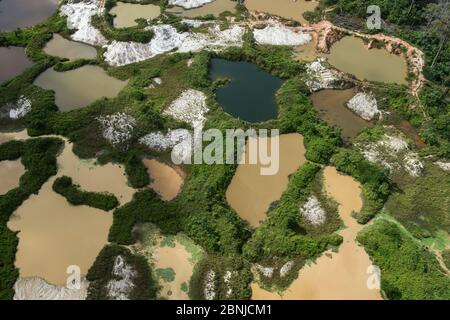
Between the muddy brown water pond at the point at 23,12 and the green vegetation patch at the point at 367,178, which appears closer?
the green vegetation patch at the point at 367,178

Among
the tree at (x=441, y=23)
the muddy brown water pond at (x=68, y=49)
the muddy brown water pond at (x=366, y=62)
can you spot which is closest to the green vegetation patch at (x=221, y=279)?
the muddy brown water pond at (x=366, y=62)

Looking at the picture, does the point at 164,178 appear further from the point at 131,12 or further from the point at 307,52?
the point at 131,12

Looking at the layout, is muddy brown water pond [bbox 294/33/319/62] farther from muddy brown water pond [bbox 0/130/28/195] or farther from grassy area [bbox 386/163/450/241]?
muddy brown water pond [bbox 0/130/28/195]

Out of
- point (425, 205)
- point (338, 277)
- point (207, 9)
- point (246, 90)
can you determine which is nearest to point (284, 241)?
point (338, 277)

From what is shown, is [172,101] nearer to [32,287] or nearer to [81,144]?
[81,144]

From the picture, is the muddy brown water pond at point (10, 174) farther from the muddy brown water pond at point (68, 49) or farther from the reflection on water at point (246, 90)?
the reflection on water at point (246, 90)

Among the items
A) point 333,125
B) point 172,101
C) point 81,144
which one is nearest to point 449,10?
point 333,125

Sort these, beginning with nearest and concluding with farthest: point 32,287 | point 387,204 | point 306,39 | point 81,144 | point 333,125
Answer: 1. point 32,287
2. point 387,204
3. point 81,144
4. point 333,125
5. point 306,39
